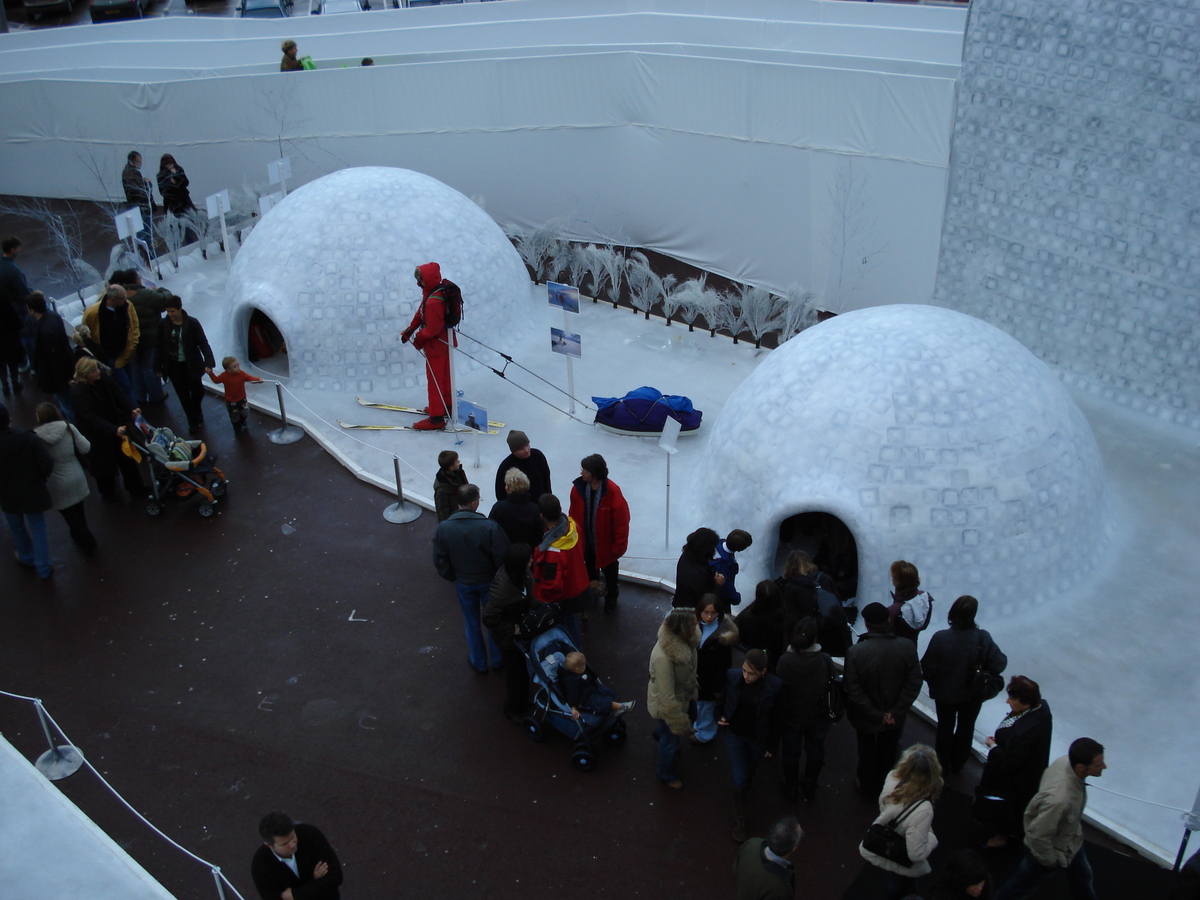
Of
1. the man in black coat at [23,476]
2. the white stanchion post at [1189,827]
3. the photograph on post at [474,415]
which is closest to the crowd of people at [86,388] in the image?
the man in black coat at [23,476]

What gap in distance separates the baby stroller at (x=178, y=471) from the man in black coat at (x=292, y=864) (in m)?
5.69

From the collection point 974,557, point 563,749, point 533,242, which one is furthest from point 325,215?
→ point 974,557

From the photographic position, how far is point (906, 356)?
28.2 ft

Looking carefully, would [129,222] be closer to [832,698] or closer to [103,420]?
[103,420]

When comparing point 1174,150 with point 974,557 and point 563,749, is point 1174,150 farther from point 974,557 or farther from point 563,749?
point 563,749

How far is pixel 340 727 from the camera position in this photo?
7832mm

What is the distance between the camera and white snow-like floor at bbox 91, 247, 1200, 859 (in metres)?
7.52

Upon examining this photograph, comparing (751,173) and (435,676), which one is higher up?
(751,173)

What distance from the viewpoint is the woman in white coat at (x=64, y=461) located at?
354 inches

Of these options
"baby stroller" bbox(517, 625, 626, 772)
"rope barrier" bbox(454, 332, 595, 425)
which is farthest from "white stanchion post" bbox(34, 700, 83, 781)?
"rope barrier" bbox(454, 332, 595, 425)

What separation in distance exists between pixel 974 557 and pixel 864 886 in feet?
9.62

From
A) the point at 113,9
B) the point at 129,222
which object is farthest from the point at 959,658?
the point at 113,9

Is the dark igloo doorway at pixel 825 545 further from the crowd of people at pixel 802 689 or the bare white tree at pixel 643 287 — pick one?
the bare white tree at pixel 643 287

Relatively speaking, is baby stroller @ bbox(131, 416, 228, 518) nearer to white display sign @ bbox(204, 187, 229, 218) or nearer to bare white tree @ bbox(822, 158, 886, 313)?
white display sign @ bbox(204, 187, 229, 218)
